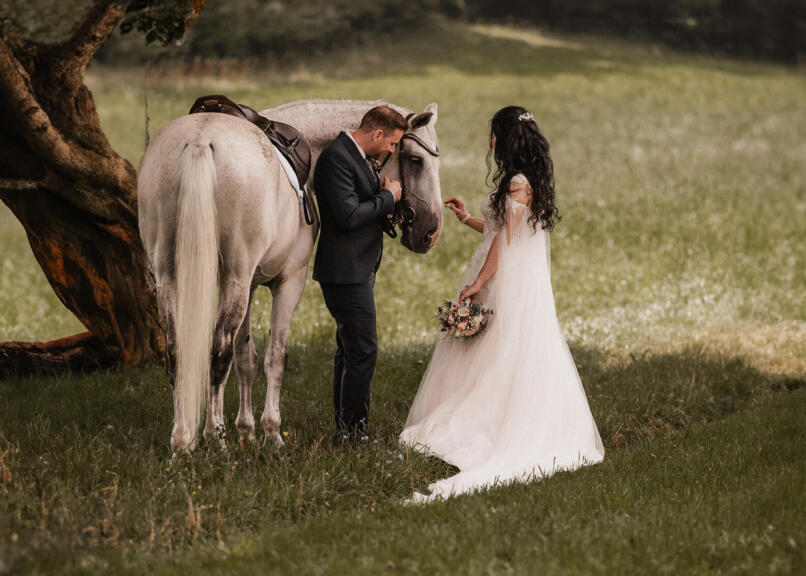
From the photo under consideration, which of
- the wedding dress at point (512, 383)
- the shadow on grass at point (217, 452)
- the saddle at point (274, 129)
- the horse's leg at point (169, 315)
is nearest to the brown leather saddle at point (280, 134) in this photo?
the saddle at point (274, 129)

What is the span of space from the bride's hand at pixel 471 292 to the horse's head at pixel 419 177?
23.6 inches

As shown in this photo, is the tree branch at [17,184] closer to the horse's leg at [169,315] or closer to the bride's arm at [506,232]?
the horse's leg at [169,315]

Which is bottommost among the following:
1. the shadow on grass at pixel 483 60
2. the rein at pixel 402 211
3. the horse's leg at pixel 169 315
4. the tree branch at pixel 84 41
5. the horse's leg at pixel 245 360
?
the shadow on grass at pixel 483 60

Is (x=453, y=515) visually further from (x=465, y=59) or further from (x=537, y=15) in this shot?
(x=537, y=15)

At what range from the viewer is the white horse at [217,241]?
5.11 metres

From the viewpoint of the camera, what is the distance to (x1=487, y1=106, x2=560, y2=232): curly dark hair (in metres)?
6.43

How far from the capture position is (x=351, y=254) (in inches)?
240

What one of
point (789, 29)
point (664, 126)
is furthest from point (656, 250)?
point (789, 29)

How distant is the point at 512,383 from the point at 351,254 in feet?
5.36

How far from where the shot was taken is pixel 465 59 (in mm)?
38969

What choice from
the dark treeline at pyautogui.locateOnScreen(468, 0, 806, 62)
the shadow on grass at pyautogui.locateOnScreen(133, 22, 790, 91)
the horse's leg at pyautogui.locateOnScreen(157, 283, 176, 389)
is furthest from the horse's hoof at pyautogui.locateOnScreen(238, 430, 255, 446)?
the dark treeline at pyautogui.locateOnScreen(468, 0, 806, 62)

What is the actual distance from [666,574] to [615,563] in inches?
10.4

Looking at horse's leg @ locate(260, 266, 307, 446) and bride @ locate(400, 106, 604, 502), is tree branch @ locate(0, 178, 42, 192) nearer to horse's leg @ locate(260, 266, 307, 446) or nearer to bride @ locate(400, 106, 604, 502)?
horse's leg @ locate(260, 266, 307, 446)

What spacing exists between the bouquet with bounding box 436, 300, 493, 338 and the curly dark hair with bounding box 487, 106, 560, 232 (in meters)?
0.76
